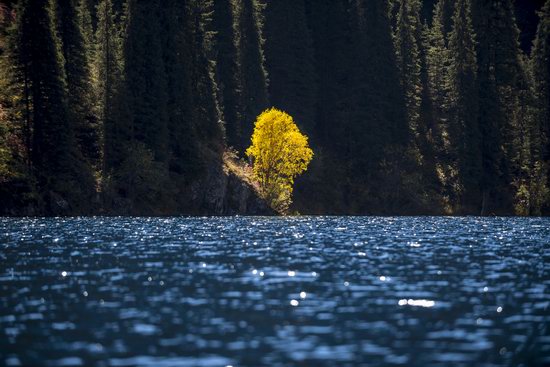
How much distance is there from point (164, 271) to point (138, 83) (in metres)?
55.1

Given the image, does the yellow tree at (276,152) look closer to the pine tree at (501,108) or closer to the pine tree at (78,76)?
the pine tree at (78,76)

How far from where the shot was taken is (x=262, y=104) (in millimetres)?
103125

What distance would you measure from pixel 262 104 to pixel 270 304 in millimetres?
81272

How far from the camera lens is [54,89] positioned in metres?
73.6

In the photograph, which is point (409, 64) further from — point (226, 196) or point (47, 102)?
point (47, 102)

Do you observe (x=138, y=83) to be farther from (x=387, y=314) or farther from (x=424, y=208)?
(x=387, y=314)

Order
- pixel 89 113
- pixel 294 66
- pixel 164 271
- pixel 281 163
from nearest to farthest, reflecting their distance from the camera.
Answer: pixel 164 271 → pixel 89 113 → pixel 281 163 → pixel 294 66

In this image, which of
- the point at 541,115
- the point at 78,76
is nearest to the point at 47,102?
the point at 78,76

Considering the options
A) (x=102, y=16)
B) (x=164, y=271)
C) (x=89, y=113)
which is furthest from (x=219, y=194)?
(x=164, y=271)

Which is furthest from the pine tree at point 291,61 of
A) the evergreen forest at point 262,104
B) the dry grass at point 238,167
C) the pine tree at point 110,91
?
the pine tree at point 110,91

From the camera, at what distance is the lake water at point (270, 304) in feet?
54.9

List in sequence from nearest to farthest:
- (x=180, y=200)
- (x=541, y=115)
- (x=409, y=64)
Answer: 1. (x=180, y=200)
2. (x=541, y=115)
3. (x=409, y=64)

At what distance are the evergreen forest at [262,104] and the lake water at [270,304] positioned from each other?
3297 centimetres

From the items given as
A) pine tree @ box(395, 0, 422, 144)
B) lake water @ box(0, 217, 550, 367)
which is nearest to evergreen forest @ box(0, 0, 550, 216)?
pine tree @ box(395, 0, 422, 144)
